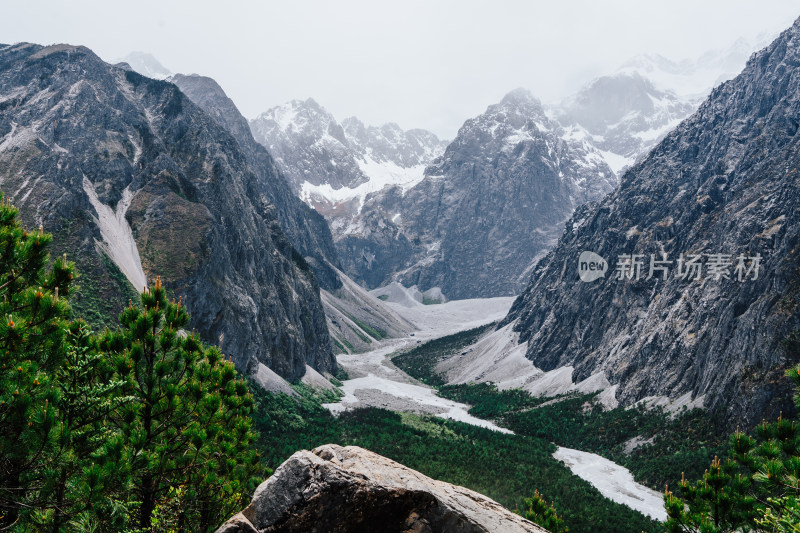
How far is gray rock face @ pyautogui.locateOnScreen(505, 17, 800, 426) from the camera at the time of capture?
183ft

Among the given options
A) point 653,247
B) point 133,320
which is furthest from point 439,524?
point 653,247

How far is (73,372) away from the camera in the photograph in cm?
942

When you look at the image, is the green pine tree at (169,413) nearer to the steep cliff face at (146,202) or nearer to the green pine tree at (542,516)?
the green pine tree at (542,516)

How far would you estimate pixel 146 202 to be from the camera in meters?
87.9

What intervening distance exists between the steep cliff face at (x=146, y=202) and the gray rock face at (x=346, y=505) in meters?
62.0

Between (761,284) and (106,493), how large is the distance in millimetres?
77841

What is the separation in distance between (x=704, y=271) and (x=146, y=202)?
108 meters

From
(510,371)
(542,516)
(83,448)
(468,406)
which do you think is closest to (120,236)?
(468,406)

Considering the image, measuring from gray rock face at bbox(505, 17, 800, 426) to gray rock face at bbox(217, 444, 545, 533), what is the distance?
58.1 meters

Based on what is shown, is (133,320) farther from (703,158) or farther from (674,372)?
(703,158)

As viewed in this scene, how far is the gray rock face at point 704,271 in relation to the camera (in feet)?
183

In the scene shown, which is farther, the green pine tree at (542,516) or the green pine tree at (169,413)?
the green pine tree at (542,516)

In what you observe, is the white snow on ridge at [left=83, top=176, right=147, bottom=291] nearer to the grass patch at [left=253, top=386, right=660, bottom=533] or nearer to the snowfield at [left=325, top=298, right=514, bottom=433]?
the grass patch at [left=253, top=386, right=660, bottom=533]

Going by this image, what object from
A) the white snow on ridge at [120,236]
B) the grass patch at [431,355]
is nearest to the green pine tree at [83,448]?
the white snow on ridge at [120,236]
